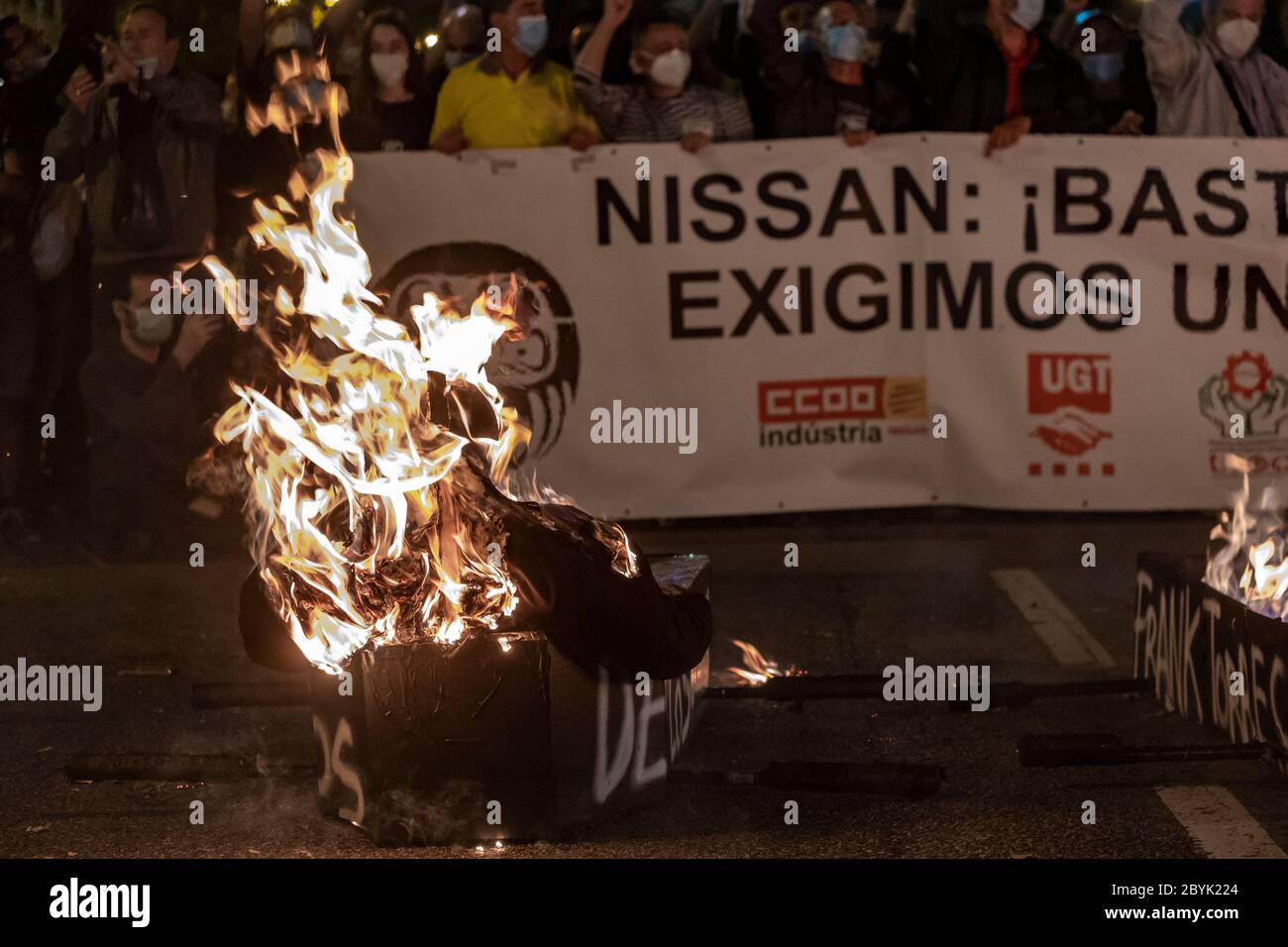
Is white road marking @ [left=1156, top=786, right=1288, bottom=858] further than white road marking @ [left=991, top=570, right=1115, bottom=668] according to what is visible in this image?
No

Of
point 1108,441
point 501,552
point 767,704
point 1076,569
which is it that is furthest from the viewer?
point 1108,441

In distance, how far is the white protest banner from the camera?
410 inches

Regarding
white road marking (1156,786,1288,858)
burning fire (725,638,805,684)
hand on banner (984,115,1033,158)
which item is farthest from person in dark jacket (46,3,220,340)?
white road marking (1156,786,1288,858)

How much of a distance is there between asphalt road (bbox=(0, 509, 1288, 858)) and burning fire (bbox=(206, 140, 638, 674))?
Result: 2.08ft

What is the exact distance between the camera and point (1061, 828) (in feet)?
18.5

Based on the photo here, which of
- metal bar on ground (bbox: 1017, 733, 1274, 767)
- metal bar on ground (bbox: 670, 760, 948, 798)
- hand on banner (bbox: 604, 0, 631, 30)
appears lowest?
metal bar on ground (bbox: 670, 760, 948, 798)

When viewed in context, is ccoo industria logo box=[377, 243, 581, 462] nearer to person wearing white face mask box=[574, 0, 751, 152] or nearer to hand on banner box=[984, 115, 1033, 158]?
person wearing white face mask box=[574, 0, 751, 152]

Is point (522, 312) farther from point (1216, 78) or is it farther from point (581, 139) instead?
point (1216, 78)

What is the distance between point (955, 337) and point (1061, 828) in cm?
511

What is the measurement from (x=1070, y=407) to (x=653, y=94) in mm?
2723

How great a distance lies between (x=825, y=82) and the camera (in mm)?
10773

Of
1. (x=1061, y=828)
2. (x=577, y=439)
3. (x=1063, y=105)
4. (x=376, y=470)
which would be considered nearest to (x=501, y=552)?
(x=376, y=470)

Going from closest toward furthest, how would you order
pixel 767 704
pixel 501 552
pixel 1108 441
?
1. pixel 501 552
2. pixel 767 704
3. pixel 1108 441

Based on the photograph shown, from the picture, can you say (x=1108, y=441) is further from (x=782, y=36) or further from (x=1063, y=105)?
(x=782, y=36)
